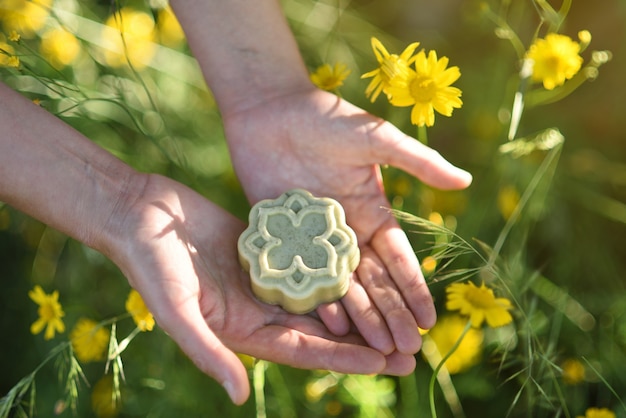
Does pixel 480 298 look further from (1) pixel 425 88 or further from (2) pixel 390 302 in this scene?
(1) pixel 425 88

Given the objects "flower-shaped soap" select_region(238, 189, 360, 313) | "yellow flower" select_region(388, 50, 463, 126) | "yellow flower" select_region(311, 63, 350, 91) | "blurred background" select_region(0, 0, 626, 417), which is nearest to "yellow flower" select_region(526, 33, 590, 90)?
"blurred background" select_region(0, 0, 626, 417)

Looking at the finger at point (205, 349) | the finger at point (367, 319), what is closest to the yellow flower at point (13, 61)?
the finger at point (205, 349)

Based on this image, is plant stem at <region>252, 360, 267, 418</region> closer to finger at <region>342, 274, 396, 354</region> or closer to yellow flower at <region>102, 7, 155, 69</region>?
finger at <region>342, 274, 396, 354</region>

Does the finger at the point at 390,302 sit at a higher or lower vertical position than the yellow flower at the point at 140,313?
higher

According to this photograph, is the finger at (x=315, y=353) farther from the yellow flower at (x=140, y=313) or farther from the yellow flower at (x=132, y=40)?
the yellow flower at (x=132, y=40)

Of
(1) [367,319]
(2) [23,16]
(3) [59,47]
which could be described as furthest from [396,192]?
(2) [23,16]

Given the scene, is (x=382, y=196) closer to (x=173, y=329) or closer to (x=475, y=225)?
(x=475, y=225)
